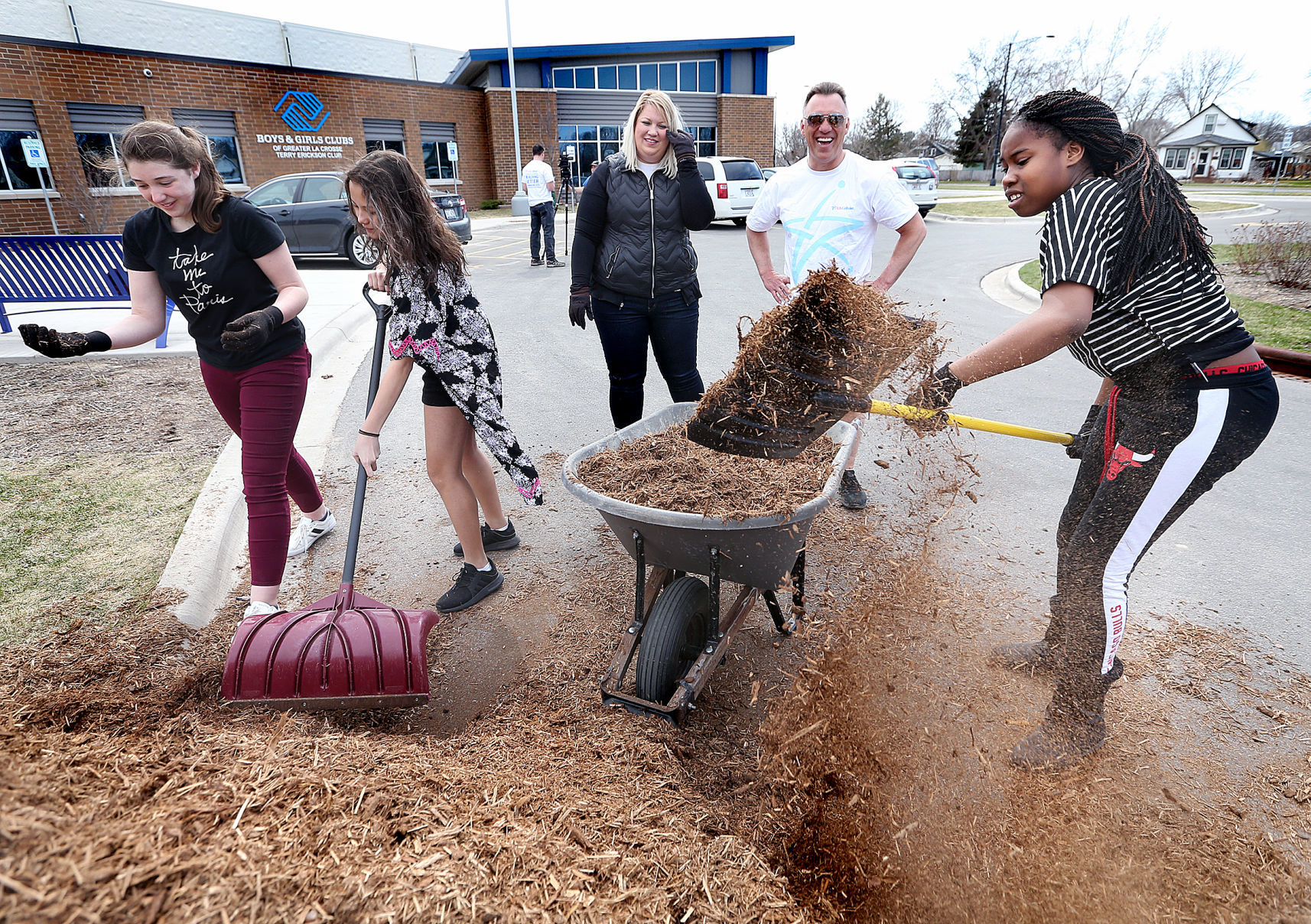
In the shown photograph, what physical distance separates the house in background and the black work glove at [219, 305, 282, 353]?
2915 inches

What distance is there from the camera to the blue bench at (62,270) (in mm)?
7617

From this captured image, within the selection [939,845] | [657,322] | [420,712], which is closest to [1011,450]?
[657,322]

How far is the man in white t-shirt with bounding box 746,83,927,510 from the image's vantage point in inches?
146

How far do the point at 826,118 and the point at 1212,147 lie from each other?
3098 inches

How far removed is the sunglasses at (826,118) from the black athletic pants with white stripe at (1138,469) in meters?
2.12

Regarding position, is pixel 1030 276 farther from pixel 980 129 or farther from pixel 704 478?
pixel 980 129

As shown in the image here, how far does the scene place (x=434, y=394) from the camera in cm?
311

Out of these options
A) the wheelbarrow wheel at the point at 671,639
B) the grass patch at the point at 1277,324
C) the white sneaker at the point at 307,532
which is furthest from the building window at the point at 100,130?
the grass patch at the point at 1277,324

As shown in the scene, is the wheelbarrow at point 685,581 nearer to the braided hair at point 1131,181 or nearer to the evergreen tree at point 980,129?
the braided hair at point 1131,181

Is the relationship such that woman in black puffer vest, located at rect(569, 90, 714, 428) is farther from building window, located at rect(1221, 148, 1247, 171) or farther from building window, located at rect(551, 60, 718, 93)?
building window, located at rect(1221, 148, 1247, 171)

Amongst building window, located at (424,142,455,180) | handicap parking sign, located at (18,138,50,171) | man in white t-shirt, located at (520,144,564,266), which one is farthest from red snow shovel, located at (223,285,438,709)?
building window, located at (424,142,455,180)

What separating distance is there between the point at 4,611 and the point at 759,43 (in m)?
33.9

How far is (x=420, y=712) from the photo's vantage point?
2686 millimetres

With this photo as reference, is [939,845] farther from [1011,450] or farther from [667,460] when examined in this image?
[1011,450]
